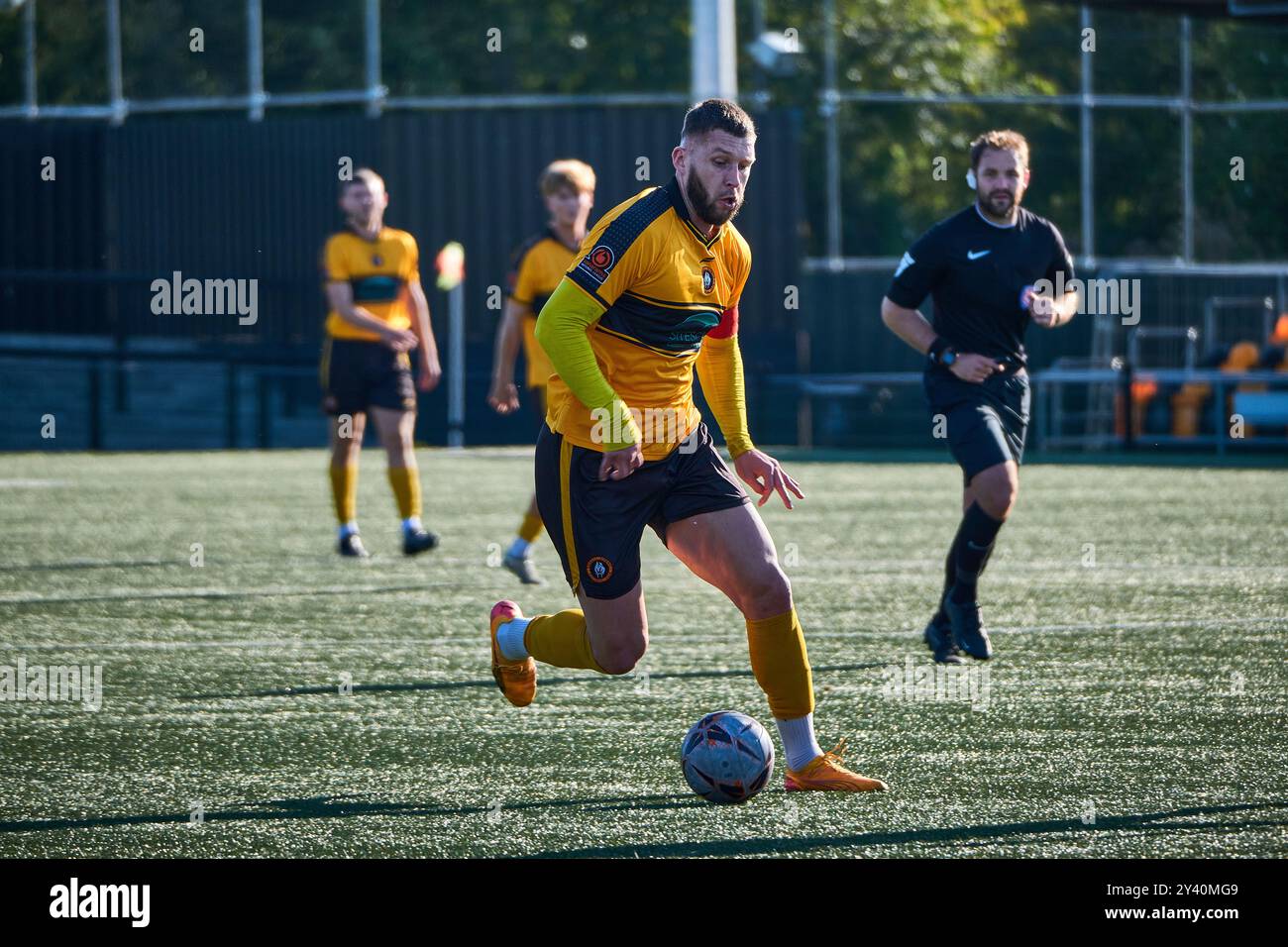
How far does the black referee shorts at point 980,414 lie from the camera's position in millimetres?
8078

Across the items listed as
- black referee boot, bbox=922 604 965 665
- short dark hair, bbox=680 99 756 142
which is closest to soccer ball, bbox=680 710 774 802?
short dark hair, bbox=680 99 756 142

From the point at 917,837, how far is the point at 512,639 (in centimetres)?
187

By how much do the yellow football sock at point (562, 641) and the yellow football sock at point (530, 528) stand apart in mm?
4048

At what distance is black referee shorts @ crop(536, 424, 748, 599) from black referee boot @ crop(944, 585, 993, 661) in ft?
8.05

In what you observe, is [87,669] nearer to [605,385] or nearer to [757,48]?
[605,385]

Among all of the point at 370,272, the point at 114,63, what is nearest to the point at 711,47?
the point at 114,63

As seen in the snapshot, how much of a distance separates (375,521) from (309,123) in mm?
13653

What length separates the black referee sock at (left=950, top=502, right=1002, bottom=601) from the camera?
8031 millimetres

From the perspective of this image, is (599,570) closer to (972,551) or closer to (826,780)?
(826,780)

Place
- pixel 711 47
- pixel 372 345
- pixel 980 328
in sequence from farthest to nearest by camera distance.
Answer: pixel 711 47 < pixel 372 345 < pixel 980 328

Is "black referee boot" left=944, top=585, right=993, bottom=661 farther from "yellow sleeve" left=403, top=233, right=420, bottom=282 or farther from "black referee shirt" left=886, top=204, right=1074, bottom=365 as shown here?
"yellow sleeve" left=403, top=233, right=420, bottom=282

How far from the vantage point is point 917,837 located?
16.6ft

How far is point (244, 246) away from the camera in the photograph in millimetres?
27281
